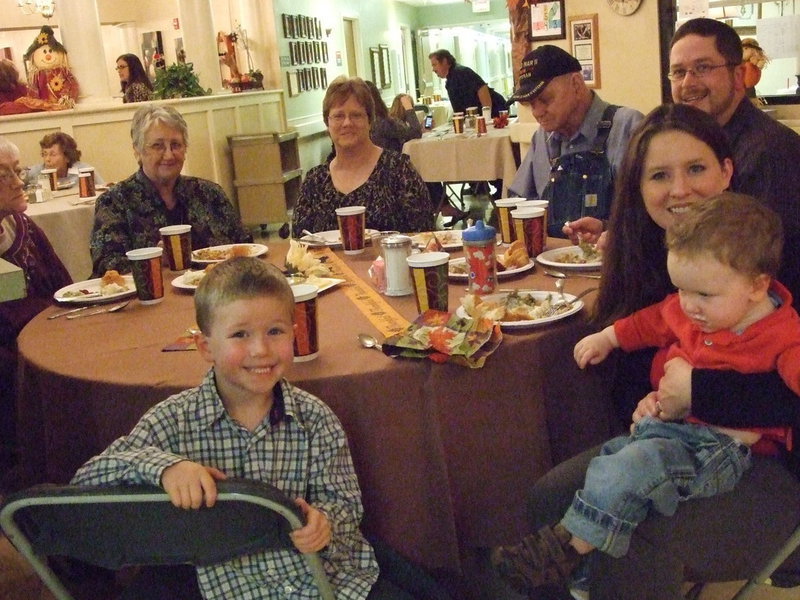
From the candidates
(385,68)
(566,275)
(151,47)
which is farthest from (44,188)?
(385,68)

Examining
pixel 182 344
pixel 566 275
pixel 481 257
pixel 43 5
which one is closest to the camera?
pixel 182 344

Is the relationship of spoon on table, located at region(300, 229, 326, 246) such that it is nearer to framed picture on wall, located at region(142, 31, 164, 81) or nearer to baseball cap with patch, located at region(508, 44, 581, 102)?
baseball cap with patch, located at region(508, 44, 581, 102)

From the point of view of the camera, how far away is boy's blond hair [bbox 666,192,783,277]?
1.38m

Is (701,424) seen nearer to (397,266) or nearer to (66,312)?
(397,266)

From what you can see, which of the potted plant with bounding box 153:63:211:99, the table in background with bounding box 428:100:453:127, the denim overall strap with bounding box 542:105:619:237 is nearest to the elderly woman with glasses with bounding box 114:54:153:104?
the potted plant with bounding box 153:63:211:99

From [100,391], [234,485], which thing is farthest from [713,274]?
[100,391]

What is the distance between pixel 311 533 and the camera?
3.90 ft

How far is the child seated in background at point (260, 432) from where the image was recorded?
1385 mm

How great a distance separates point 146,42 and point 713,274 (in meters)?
11.5

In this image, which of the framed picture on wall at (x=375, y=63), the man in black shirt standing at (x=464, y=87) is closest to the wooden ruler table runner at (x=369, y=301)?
the man in black shirt standing at (x=464, y=87)

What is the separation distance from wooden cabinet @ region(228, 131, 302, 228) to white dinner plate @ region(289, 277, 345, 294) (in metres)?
6.00

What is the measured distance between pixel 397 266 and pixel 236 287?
0.72m

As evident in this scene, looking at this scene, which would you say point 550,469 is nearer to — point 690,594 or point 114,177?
point 690,594

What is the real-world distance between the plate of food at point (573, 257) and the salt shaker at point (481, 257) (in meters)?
0.25
